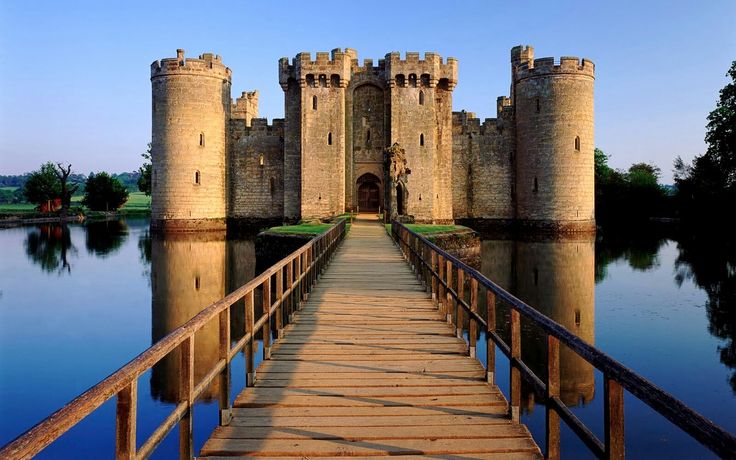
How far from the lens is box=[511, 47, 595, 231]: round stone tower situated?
33.8 meters

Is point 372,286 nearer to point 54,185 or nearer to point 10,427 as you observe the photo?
point 10,427

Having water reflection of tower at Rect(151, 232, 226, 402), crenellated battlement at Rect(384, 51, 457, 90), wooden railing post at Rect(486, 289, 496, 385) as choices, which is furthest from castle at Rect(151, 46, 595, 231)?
wooden railing post at Rect(486, 289, 496, 385)

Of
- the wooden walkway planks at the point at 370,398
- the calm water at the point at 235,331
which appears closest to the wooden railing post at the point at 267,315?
the wooden walkway planks at the point at 370,398

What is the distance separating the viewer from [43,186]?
62344 mm

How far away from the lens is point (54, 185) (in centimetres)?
6319

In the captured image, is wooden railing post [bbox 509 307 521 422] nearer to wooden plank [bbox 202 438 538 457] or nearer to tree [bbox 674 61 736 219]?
wooden plank [bbox 202 438 538 457]

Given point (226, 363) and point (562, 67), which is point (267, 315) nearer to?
point (226, 363)

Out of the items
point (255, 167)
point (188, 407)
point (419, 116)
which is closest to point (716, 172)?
point (419, 116)

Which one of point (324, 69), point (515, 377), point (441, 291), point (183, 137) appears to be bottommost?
point (515, 377)

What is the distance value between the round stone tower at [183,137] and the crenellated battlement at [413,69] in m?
11.0

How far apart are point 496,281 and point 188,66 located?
81.8ft

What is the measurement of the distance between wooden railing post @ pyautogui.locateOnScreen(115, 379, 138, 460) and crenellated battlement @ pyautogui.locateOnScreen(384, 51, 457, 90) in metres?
32.9

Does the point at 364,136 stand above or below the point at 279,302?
above

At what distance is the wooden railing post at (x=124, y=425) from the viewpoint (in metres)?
2.66
